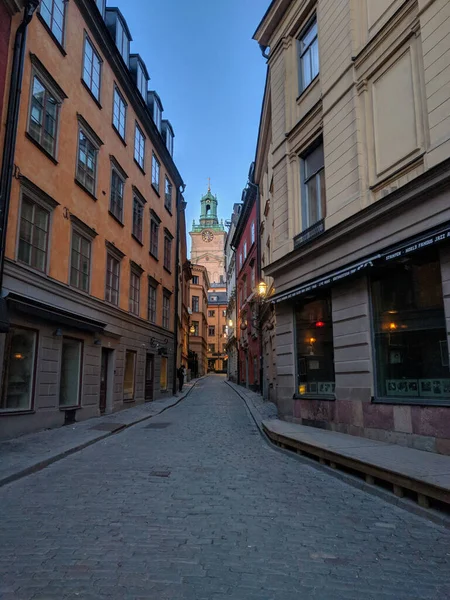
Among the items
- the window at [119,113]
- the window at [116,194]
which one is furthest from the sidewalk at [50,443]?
the window at [119,113]

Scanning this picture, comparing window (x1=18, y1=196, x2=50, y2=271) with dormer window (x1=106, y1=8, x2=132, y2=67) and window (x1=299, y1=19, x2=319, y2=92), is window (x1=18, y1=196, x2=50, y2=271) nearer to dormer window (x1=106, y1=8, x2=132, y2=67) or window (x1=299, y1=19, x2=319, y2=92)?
window (x1=299, y1=19, x2=319, y2=92)

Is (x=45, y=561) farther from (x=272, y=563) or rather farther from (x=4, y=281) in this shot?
(x=4, y=281)

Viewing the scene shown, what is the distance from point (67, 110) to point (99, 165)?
97.0 inches

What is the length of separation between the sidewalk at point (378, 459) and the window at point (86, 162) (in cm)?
932

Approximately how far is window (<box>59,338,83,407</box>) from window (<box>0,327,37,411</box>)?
5.37 feet

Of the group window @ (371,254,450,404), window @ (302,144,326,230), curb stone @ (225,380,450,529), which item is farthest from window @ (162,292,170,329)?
window @ (371,254,450,404)

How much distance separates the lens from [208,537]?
15.0 ft

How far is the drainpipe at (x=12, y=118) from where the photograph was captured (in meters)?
9.86

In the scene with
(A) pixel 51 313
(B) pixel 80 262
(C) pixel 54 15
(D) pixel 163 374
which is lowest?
(D) pixel 163 374

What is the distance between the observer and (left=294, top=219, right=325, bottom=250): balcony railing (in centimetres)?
1170

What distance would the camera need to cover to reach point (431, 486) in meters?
5.30

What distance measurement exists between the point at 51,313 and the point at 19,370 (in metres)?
1.50

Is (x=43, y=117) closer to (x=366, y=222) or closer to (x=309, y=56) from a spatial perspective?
(x=309, y=56)

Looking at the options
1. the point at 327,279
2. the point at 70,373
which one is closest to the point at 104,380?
the point at 70,373
